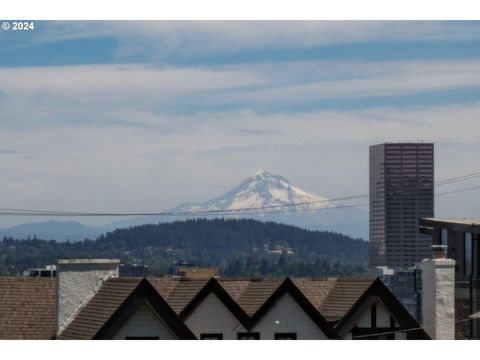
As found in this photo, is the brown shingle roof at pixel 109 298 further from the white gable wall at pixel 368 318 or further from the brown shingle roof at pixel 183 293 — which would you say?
the white gable wall at pixel 368 318

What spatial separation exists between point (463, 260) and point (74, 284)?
88.7 feet

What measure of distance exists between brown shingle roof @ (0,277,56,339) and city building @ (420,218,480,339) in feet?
43.1

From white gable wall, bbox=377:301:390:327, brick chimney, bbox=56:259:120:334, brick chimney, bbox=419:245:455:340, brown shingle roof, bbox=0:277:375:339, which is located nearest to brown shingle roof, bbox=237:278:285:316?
brown shingle roof, bbox=0:277:375:339

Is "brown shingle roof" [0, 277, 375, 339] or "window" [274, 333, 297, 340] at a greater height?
"brown shingle roof" [0, 277, 375, 339]

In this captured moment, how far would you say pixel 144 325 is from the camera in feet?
122

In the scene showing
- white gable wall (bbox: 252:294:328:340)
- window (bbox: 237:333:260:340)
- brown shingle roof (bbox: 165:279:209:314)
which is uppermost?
brown shingle roof (bbox: 165:279:209:314)

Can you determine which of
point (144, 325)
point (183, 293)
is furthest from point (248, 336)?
point (144, 325)

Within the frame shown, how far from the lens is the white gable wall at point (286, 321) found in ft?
136

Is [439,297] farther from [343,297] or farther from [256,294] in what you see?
[256,294]

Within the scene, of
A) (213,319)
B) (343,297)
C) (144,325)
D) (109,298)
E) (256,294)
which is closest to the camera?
(144,325)

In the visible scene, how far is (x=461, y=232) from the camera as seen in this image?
66062mm

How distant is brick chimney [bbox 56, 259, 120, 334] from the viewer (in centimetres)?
3950

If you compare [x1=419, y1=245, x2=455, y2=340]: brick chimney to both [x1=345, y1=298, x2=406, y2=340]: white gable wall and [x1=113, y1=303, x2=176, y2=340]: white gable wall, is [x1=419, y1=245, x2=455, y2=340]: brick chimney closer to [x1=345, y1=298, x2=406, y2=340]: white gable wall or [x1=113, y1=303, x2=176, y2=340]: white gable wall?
[x1=345, y1=298, x2=406, y2=340]: white gable wall

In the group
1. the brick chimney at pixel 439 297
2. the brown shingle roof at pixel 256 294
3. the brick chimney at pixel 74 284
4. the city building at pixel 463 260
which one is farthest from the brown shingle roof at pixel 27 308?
the city building at pixel 463 260
